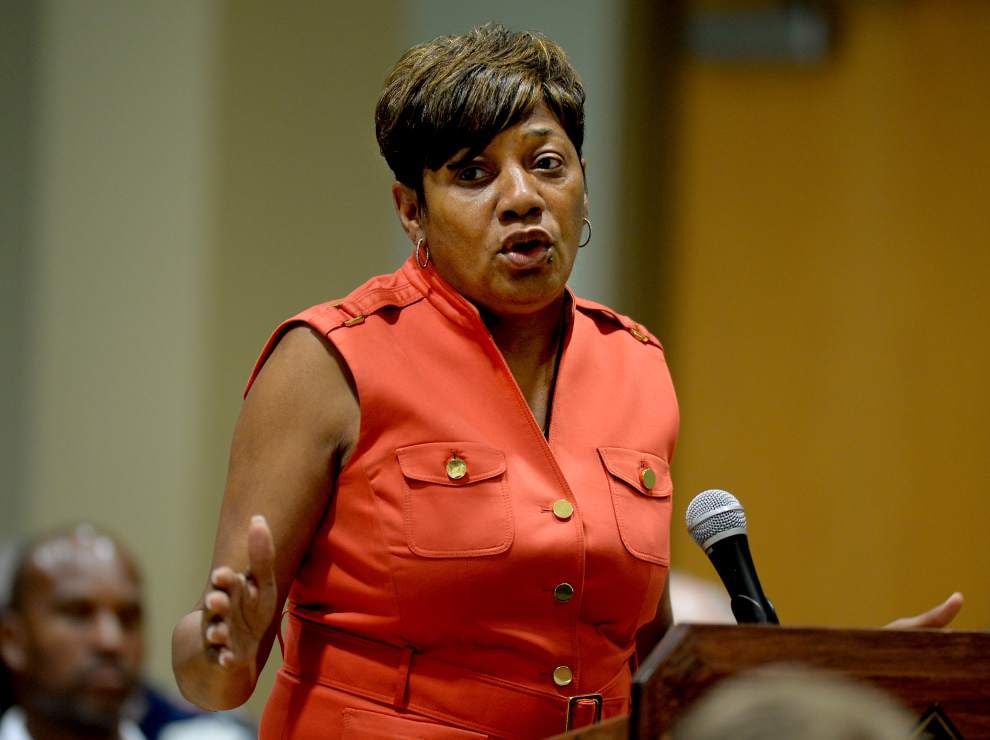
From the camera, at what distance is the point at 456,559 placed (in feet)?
5.23

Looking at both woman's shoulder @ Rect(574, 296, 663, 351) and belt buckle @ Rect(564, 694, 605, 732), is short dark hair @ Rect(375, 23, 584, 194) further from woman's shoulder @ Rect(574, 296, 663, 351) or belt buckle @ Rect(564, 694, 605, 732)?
belt buckle @ Rect(564, 694, 605, 732)

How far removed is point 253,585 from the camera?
1521 mm

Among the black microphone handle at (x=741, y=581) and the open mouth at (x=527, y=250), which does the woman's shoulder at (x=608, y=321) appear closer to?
the open mouth at (x=527, y=250)

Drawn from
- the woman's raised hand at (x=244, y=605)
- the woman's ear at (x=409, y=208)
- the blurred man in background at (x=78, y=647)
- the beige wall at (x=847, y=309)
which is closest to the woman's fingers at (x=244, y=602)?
the woman's raised hand at (x=244, y=605)

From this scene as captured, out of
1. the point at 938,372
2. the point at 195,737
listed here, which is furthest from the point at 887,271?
the point at 195,737

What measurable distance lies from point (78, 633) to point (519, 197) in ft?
6.83

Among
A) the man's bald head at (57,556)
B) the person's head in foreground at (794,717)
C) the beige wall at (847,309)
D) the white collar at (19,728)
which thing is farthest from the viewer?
the beige wall at (847,309)

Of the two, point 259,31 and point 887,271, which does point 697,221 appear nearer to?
point 887,271

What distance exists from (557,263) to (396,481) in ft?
0.99

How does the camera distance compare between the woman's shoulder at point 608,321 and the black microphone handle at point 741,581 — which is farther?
the woman's shoulder at point 608,321

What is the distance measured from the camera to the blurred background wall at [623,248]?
408 centimetres

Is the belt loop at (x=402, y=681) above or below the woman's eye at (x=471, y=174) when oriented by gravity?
below

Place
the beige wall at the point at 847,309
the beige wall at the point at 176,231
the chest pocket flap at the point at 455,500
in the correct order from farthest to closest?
the beige wall at the point at 847,309 < the beige wall at the point at 176,231 < the chest pocket flap at the point at 455,500

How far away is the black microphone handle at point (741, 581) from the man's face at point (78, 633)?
Answer: 2.07 metres
